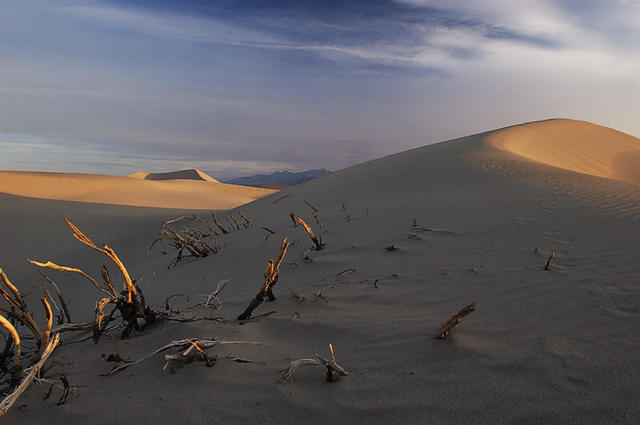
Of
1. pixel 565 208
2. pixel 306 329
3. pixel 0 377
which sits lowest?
pixel 0 377

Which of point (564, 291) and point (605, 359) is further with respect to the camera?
point (564, 291)

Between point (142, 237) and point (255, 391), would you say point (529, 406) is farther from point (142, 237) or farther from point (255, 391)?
point (142, 237)

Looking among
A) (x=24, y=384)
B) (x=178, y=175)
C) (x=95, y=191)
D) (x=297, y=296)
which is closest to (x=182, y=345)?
(x=24, y=384)

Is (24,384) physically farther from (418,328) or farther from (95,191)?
(95,191)

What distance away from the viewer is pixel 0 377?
5.87ft

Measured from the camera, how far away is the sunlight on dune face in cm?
1102

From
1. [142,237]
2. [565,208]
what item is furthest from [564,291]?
[142,237]

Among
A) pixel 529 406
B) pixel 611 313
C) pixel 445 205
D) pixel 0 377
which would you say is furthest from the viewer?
pixel 445 205

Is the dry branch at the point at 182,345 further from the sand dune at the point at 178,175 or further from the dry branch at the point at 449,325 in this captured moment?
the sand dune at the point at 178,175

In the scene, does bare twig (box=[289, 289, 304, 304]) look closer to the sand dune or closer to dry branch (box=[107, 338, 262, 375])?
dry branch (box=[107, 338, 262, 375])

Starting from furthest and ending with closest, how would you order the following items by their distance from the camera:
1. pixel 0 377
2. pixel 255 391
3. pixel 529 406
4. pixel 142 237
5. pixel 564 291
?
1. pixel 142 237
2. pixel 564 291
3. pixel 0 377
4. pixel 255 391
5. pixel 529 406

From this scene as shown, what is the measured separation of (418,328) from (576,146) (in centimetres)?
1419

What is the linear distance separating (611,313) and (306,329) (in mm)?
1570

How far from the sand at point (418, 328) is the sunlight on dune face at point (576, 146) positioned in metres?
6.46
